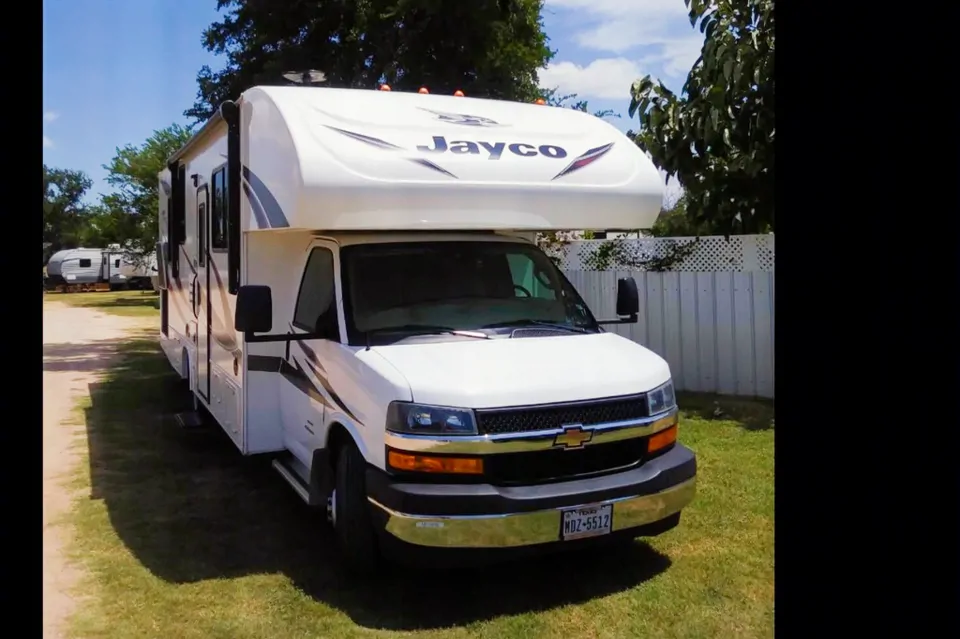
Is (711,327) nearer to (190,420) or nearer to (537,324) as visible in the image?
(537,324)

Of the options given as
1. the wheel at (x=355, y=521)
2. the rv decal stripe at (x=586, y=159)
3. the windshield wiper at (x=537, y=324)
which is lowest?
the wheel at (x=355, y=521)

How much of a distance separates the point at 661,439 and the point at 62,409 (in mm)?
7613

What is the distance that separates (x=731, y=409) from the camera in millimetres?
8703

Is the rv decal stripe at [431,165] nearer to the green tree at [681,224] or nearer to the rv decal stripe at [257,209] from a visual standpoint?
the rv decal stripe at [257,209]

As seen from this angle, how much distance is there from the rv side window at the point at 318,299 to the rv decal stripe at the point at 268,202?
0.43 meters

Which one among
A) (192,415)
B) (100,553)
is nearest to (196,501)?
(100,553)

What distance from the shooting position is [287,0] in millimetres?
12266

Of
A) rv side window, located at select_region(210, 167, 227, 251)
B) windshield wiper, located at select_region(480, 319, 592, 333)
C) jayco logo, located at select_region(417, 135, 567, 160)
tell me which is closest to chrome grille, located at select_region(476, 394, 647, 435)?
windshield wiper, located at select_region(480, 319, 592, 333)

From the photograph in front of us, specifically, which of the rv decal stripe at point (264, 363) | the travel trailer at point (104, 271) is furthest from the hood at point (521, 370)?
the travel trailer at point (104, 271)

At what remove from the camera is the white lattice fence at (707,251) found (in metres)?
9.16

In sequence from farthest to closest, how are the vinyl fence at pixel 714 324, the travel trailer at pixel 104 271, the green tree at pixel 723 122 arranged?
1. the travel trailer at pixel 104 271
2. the vinyl fence at pixel 714 324
3. the green tree at pixel 723 122

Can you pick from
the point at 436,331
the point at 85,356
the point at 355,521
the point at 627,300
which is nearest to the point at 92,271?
the point at 85,356

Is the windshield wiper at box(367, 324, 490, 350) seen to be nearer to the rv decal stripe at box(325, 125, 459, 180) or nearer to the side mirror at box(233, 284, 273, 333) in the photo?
the side mirror at box(233, 284, 273, 333)
